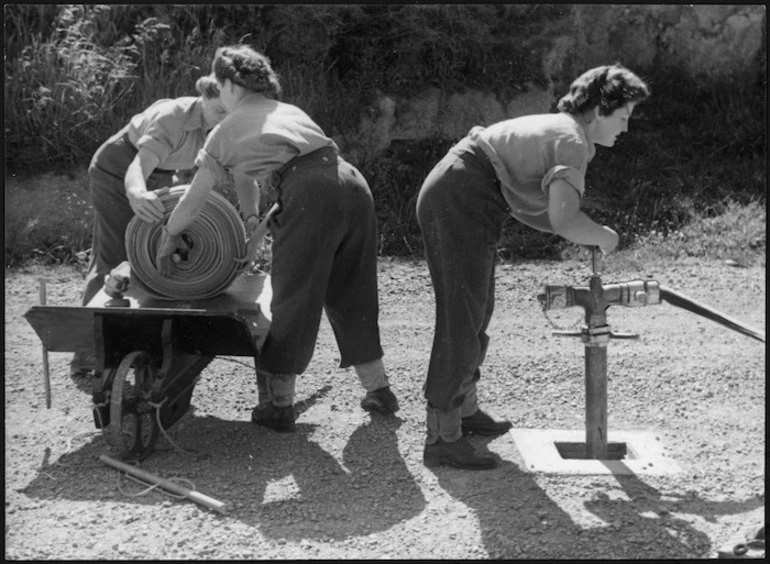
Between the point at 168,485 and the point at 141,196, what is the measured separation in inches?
53.5

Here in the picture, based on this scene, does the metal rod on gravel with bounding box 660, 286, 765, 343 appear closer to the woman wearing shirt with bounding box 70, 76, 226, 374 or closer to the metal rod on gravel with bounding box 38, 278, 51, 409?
the woman wearing shirt with bounding box 70, 76, 226, 374

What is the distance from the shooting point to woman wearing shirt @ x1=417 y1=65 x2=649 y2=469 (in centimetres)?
449

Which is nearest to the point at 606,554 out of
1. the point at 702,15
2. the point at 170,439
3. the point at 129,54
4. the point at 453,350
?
the point at 453,350

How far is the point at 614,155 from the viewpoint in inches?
408

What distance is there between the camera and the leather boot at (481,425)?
17.6ft

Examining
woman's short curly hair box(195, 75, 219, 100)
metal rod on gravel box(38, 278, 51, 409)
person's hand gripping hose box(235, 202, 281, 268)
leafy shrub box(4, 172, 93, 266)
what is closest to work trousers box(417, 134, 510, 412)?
person's hand gripping hose box(235, 202, 281, 268)

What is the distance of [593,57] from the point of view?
35.5 ft

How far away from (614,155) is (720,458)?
567 cm

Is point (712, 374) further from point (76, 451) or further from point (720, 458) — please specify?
point (76, 451)

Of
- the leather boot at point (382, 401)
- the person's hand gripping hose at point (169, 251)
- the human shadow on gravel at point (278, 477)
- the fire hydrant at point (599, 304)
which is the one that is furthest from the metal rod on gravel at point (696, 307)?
the person's hand gripping hose at point (169, 251)

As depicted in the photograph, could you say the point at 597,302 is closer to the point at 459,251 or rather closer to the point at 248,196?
the point at 459,251

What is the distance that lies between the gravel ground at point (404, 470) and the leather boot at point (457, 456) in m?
0.05

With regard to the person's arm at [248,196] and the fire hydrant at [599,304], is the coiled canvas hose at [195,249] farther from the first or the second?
the fire hydrant at [599,304]

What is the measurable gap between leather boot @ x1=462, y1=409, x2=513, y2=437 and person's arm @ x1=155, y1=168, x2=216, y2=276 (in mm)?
1590
